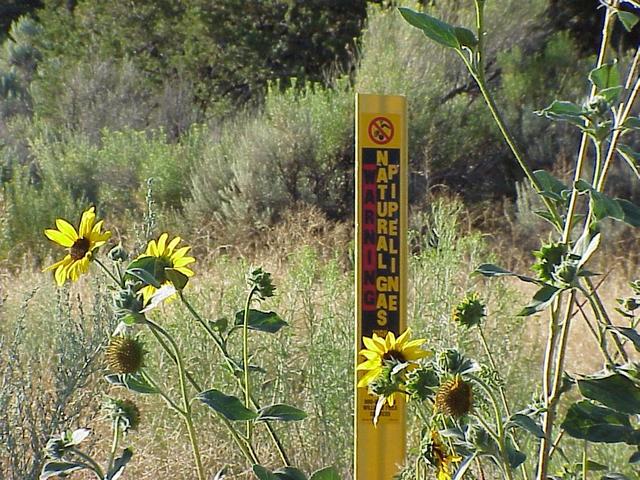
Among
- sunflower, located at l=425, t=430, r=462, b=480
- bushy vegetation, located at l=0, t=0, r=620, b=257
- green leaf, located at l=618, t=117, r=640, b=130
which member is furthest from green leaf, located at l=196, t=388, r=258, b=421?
bushy vegetation, located at l=0, t=0, r=620, b=257

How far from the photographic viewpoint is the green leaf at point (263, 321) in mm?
1142

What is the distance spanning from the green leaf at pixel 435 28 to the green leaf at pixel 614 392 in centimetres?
32

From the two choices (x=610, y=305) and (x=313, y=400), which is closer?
(x=313, y=400)

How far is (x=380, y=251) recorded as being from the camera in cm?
216

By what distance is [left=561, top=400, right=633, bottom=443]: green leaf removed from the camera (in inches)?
35.3

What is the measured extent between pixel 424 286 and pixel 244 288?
2.00 ft

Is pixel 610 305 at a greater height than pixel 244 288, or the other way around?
pixel 244 288

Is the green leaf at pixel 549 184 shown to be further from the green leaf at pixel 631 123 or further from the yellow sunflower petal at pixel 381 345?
the yellow sunflower petal at pixel 381 345

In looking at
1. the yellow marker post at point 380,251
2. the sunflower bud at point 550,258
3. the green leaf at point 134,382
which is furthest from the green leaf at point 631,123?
the yellow marker post at point 380,251

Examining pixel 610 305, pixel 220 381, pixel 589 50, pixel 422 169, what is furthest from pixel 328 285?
pixel 589 50

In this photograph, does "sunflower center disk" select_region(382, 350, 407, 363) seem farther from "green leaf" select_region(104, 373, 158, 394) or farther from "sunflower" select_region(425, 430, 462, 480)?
"green leaf" select_region(104, 373, 158, 394)

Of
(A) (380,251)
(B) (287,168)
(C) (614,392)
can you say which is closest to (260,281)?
(C) (614,392)

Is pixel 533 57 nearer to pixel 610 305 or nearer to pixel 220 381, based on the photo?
pixel 610 305

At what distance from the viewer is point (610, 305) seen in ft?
16.9
